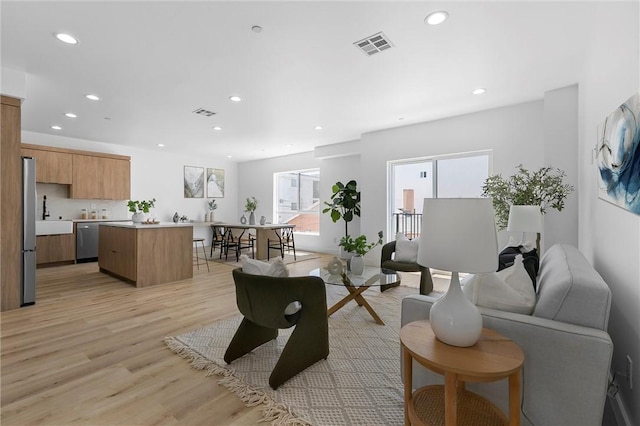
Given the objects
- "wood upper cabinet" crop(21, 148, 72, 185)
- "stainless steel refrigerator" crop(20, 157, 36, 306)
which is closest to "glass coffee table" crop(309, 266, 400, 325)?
"stainless steel refrigerator" crop(20, 157, 36, 306)

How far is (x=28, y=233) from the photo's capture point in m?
3.49

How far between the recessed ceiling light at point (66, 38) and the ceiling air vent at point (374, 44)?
99.9 inches

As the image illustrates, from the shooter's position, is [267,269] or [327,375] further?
[267,269]

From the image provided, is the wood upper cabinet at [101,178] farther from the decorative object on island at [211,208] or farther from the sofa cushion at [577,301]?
the sofa cushion at [577,301]

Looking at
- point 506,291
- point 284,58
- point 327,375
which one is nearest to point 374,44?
point 284,58

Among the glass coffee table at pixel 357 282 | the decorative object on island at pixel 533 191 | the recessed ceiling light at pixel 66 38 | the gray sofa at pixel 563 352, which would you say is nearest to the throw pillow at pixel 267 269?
the glass coffee table at pixel 357 282

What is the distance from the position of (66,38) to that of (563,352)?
415 cm

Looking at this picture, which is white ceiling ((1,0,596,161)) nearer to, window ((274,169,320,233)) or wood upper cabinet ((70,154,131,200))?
wood upper cabinet ((70,154,131,200))

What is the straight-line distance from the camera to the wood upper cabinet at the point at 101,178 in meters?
6.06

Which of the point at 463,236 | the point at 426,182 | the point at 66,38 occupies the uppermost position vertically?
the point at 66,38

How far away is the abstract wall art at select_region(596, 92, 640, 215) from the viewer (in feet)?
4.53

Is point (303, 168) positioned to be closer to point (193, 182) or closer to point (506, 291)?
point (193, 182)

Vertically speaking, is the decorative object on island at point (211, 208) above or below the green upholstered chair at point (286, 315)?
above

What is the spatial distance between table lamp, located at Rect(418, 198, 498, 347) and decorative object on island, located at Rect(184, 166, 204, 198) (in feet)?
27.1
